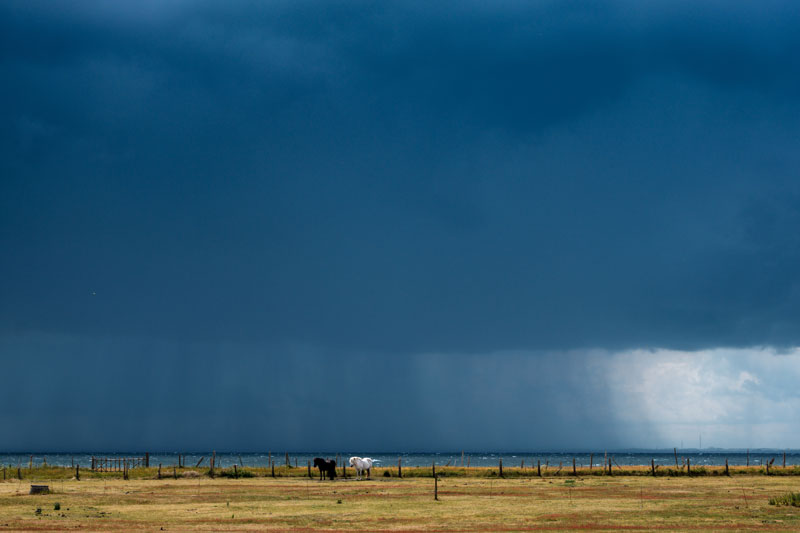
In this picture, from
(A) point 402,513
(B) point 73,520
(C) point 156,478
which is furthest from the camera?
(C) point 156,478

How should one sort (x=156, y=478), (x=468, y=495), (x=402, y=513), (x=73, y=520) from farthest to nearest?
1. (x=156, y=478)
2. (x=468, y=495)
3. (x=402, y=513)
4. (x=73, y=520)

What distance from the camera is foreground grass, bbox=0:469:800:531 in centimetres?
3262

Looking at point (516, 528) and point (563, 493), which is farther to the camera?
point (563, 493)

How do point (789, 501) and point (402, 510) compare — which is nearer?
point (402, 510)

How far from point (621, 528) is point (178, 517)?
2019 cm

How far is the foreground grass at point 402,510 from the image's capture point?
107 feet

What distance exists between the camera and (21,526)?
31.9 metres

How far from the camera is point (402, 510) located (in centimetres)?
3959

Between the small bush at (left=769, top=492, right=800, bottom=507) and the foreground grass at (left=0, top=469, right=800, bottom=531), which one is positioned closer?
the foreground grass at (left=0, top=469, right=800, bottom=531)

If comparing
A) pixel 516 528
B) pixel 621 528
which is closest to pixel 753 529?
pixel 621 528

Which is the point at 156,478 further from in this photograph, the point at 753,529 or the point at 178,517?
the point at 753,529

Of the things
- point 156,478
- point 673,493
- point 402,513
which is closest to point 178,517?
point 402,513

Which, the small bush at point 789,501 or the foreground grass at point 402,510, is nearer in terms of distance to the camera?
the foreground grass at point 402,510

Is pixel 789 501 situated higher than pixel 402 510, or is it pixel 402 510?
pixel 402 510
